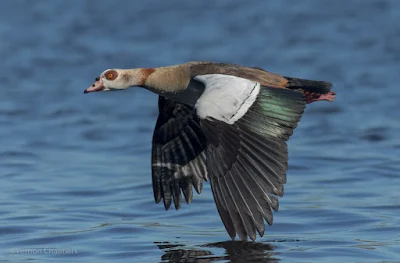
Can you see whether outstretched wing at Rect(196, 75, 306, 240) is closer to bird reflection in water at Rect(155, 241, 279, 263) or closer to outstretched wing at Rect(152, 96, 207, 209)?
bird reflection in water at Rect(155, 241, 279, 263)

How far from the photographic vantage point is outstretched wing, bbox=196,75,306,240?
802cm

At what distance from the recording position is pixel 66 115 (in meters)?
16.7

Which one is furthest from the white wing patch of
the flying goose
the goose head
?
the goose head

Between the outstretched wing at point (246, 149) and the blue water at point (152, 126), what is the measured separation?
41 centimetres

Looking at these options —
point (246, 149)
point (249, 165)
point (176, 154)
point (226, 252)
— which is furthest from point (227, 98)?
point (176, 154)

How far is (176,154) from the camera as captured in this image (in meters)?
10.3

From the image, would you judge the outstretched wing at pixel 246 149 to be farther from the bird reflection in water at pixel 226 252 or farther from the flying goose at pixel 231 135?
the bird reflection in water at pixel 226 252

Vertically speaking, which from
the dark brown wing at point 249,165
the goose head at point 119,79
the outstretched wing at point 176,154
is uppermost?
the goose head at point 119,79

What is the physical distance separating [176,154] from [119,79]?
978 mm

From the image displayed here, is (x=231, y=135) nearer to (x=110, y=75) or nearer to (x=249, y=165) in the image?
(x=249, y=165)

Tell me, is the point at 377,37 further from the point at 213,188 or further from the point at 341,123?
the point at 213,188

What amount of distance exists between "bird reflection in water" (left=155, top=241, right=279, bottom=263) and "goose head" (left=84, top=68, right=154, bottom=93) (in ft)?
6.95

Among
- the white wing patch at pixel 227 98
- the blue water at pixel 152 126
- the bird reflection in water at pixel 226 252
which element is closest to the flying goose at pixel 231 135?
the white wing patch at pixel 227 98

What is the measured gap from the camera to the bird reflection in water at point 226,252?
8047 mm
